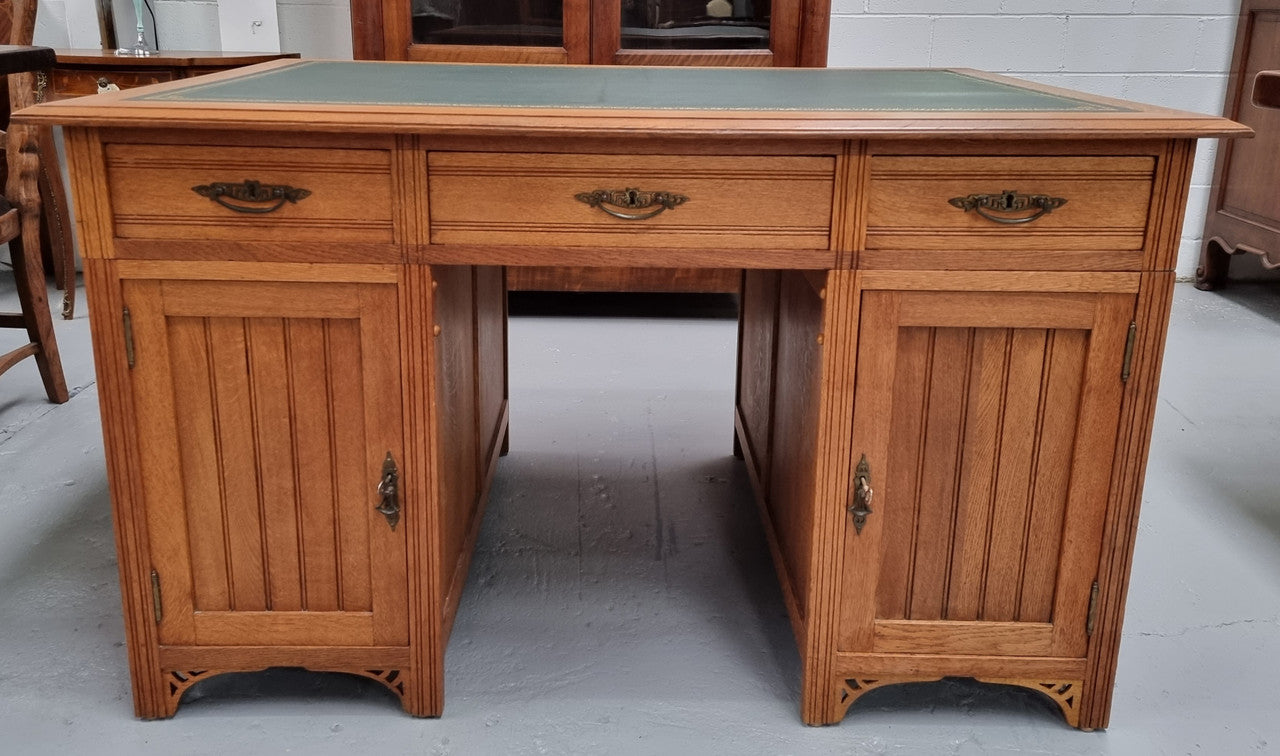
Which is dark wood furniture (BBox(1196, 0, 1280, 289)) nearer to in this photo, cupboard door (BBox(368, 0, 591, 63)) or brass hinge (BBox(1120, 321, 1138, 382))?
cupboard door (BBox(368, 0, 591, 63))

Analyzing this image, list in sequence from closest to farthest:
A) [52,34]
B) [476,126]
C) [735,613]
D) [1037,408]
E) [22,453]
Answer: [476,126], [1037,408], [735,613], [22,453], [52,34]

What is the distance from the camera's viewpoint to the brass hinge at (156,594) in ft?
4.96

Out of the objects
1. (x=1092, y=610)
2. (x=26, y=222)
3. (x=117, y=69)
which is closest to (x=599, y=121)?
(x=1092, y=610)

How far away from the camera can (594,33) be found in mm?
3285

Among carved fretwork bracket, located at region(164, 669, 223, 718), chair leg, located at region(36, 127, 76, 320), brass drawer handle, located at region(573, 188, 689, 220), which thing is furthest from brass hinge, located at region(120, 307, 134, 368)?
chair leg, located at region(36, 127, 76, 320)

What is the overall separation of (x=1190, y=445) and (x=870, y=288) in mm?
1694

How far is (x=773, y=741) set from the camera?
1.54m

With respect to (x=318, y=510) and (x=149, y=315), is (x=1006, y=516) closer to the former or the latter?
(x=318, y=510)

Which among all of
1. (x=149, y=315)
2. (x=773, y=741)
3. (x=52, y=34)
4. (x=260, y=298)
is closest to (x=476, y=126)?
(x=260, y=298)

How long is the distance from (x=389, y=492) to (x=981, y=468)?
86 cm

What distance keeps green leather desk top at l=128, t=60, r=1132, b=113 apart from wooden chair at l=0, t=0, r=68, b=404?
35.9 inches

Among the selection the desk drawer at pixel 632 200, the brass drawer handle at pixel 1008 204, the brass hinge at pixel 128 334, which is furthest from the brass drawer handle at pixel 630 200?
the brass hinge at pixel 128 334

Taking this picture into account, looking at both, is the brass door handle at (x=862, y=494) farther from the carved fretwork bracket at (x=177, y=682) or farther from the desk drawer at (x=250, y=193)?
the carved fretwork bracket at (x=177, y=682)

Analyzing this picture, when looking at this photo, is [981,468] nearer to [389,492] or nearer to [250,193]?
[389,492]
